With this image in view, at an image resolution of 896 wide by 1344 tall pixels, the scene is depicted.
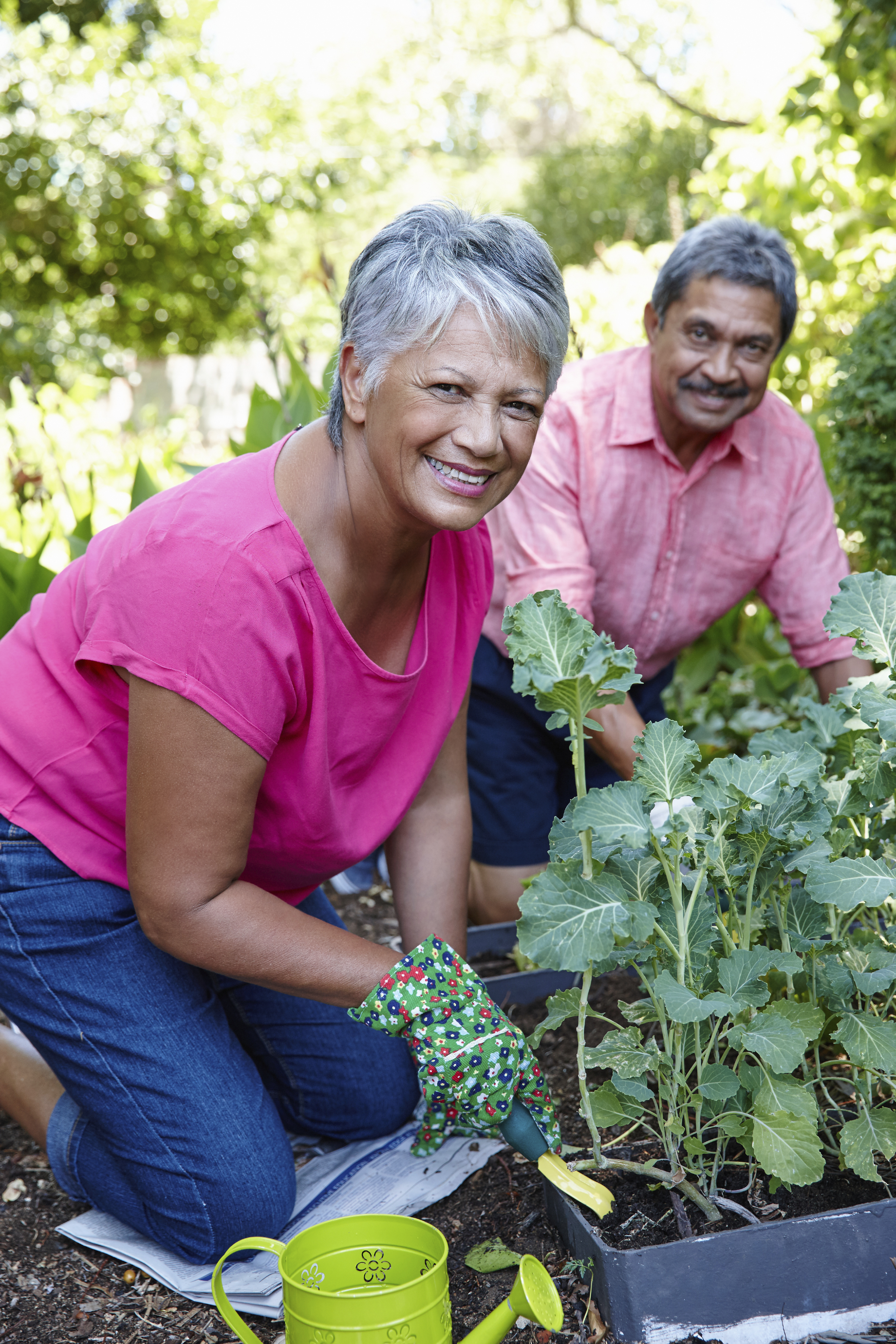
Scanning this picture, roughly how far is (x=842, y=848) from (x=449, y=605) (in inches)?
26.7

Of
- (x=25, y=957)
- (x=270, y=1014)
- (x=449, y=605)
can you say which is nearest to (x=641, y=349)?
(x=449, y=605)

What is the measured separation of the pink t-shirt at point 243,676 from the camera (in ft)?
4.36

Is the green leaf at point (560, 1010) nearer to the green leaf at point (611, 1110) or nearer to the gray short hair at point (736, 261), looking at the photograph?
the green leaf at point (611, 1110)

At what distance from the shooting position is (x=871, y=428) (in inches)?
110

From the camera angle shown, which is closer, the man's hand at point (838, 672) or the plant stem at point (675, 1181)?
the plant stem at point (675, 1181)

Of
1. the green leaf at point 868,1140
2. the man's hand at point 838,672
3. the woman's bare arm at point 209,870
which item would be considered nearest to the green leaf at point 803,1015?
the green leaf at point 868,1140

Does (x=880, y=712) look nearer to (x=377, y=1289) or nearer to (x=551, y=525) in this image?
(x=377, y=1289)

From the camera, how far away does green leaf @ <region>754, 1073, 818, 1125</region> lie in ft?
3.86

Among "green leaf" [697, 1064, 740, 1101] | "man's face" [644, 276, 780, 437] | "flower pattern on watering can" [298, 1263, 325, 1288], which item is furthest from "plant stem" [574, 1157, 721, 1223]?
"man's face" [644, 276, 780, 437]

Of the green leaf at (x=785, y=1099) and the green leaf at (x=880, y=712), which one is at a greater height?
the green leaf at (x=880, y=712)

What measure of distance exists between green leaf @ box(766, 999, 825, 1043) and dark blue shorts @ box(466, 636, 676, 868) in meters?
1.46

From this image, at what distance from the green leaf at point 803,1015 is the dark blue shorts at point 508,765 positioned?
146 centimetres

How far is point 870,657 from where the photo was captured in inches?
53.3

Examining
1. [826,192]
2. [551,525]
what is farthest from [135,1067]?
[826,192]
